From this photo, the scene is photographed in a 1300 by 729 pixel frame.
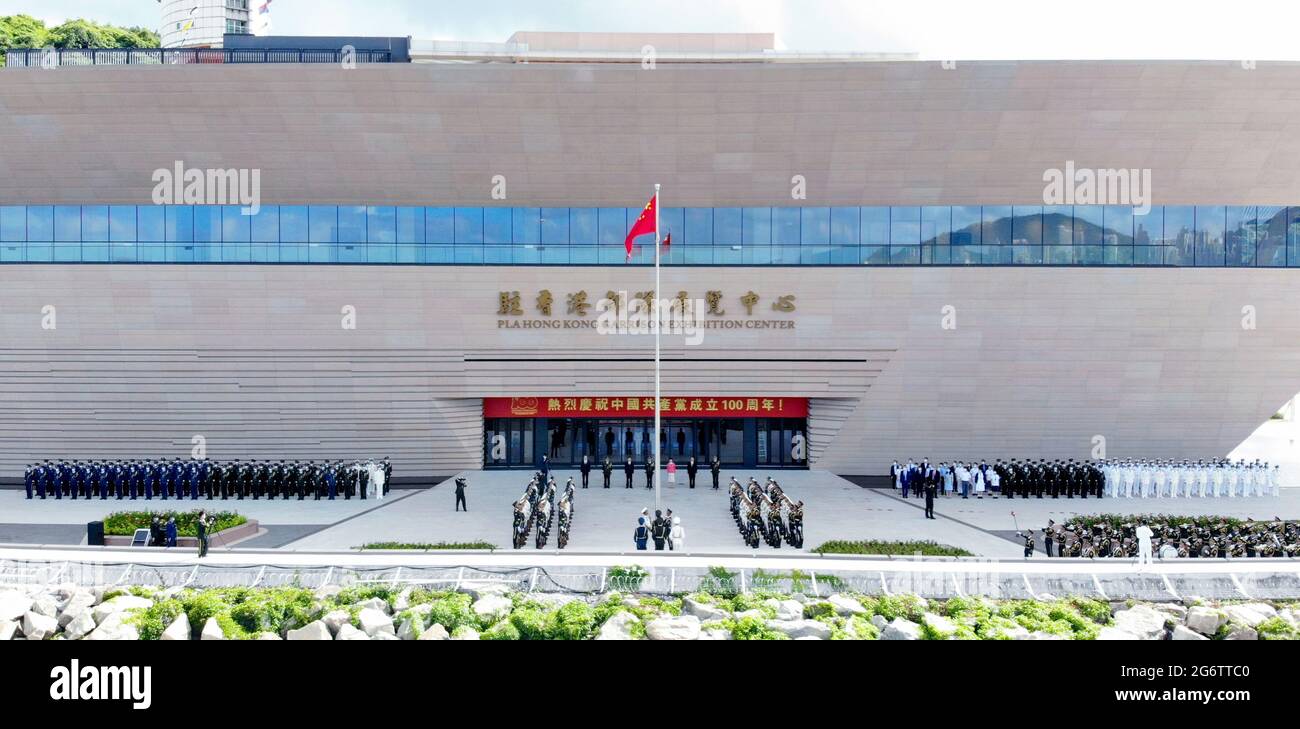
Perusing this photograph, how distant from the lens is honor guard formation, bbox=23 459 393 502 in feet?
80.7

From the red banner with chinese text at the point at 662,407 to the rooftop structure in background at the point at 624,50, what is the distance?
12104 millimetres

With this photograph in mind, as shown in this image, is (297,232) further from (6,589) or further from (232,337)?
(6,589)

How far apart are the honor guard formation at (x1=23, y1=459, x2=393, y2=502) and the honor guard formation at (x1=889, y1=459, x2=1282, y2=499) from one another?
18.7 m

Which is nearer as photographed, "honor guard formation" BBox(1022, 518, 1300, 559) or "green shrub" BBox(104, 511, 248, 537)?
"honor guard formation" BBox(1022, 518, 1300, 559)

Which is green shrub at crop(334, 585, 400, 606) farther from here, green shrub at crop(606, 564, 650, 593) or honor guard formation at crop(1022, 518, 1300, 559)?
A: honor guard formation at crop(1022, 518, 1300, 559)

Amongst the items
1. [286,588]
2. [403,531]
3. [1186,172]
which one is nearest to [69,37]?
[403,531]

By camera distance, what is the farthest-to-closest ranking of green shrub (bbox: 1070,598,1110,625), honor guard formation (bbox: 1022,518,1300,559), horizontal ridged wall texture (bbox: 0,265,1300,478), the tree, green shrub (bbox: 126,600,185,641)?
1. the tree
2. horizontal ridged wall texture (bbox: 0,265,1300,478)
3. honor guard formation (bbox: 1022,518,1300,559)
4. green shrub (bbox: 1070,598,1110,625)
5. green shrub (bbox: 126,600,185,641)

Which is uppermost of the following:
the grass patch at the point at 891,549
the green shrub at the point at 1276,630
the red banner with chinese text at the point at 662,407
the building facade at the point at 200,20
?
the building facade at the point at 200,20

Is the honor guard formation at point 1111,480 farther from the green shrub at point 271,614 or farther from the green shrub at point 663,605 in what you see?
the green shrub at point 271,614

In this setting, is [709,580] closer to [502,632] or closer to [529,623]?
[529,623]

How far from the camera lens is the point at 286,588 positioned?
11.8m
